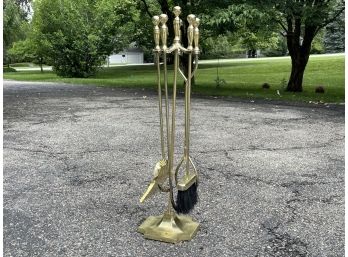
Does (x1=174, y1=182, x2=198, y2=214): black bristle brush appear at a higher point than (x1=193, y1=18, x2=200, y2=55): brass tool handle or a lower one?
lower

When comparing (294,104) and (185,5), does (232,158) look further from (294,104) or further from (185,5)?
(185,5)

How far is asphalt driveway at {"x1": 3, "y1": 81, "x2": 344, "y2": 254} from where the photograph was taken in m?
3.03

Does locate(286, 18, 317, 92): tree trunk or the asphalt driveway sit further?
locate(286, 18, 317, 92): tree trunk

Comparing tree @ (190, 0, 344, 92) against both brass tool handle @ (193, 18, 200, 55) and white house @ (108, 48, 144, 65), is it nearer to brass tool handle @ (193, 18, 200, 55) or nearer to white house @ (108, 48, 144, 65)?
brass tool handle @ (193, 18, 200, 55)

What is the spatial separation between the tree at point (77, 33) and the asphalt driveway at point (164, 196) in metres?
15.9

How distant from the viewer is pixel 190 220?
10.8ft

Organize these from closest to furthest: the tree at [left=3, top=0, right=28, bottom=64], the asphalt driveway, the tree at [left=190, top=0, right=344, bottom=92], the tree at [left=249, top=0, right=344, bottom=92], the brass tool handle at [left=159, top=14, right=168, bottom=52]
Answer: the brass tool handle at [left=159, top=14, right=168, bottom=52] < the asphalt driveway < the tree at [left=190, top=0, right=344, bottom=92] < the tree at [left=249, top=0, right=344, bottom=92] < the tree at [left=3, top=0, right=28, bottom=64]

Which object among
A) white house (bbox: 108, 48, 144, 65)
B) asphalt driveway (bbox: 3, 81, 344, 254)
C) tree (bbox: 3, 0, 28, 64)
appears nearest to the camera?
asphalt driveway (bbox: 3, 81, 344, 254)

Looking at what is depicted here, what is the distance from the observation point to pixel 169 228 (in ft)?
10.2

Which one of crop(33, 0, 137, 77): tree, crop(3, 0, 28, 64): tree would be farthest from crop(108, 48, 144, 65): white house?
crop(33, 0, 137, 77): tree

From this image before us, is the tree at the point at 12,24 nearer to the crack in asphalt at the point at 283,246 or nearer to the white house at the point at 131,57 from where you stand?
the white house at the point at 131,57

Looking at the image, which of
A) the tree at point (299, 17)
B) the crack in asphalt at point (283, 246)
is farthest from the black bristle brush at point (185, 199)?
the tree at point (299, 17)

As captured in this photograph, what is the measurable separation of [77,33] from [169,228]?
72.6 feet

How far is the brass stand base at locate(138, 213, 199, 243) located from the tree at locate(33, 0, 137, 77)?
2056 centimetres
